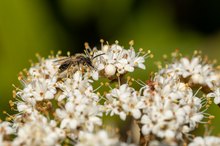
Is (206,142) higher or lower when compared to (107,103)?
lower

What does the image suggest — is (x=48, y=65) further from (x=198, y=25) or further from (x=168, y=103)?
(x=198, y=25)

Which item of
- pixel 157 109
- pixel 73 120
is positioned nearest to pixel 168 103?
pixel 157 109

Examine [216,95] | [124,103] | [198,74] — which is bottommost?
[124,103]

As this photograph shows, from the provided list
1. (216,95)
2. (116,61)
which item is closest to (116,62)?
(116,61)

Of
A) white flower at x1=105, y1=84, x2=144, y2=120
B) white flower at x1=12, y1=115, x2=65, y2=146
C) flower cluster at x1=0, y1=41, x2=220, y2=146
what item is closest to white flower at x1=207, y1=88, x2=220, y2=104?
flower cluster at x1=0, y1=41, x2=220, y2=146

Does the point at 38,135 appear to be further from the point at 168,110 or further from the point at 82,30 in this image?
the point at 82,30

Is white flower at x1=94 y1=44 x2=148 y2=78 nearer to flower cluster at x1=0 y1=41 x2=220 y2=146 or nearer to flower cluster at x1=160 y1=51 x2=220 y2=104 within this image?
flower cluster at x1=0 y1=41 x2=220 y2=146
